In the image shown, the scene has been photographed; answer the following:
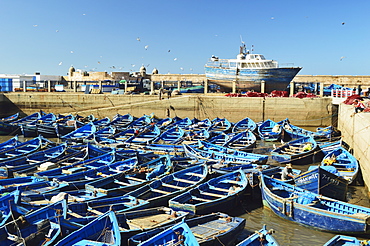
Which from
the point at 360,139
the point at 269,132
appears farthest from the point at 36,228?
the point at 269,132

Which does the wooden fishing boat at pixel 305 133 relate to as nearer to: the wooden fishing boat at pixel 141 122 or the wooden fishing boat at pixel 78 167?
the wooden fishing boat at pixel 141 122

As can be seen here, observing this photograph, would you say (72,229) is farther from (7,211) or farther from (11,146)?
(11,146)

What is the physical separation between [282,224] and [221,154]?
6.87 metres

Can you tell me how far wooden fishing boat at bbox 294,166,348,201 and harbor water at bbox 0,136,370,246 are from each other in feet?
5.23

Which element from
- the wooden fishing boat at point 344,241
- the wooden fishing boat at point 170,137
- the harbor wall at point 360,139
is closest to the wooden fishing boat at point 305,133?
the harbor wall at point 360,139

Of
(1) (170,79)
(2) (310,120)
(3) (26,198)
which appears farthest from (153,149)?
(1) (170,79)

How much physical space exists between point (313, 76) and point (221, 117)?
2739cm

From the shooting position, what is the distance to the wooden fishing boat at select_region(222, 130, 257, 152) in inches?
918

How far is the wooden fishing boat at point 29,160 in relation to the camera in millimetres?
17598

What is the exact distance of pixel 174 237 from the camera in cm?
1031

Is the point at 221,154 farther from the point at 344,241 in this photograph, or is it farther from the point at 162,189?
the point at 344,241

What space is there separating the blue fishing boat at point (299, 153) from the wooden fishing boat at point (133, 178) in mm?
6763

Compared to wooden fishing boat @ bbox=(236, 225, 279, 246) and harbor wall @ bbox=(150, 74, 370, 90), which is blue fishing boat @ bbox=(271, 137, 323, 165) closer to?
wooden fishing boat @ bbox=(236, 225, 279, 246)

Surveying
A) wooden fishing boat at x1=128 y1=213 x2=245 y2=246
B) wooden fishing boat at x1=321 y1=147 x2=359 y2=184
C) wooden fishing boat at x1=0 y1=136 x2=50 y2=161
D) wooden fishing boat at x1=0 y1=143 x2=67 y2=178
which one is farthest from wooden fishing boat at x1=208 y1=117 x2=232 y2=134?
wooden fishing boat at x1=128 y1=213 x2=245 y2=246
